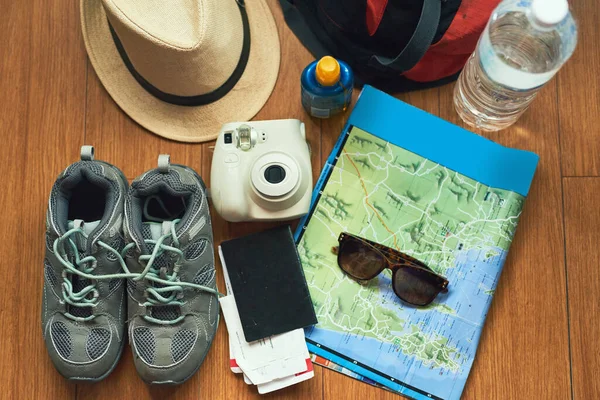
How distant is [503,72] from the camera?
82cm

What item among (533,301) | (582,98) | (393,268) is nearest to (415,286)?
(393,268)

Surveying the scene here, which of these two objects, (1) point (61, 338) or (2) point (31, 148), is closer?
(1) point (61, 338)

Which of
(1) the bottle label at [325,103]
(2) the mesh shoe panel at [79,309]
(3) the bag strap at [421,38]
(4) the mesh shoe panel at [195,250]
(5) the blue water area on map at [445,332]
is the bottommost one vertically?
(5) the blue water area on map at [445,332]

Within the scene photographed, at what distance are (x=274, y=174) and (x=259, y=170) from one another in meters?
0.02

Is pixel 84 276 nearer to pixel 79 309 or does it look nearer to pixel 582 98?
pixel 79 309

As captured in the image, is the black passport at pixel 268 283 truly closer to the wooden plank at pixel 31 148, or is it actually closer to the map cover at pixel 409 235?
the map cover at pixel 409 235

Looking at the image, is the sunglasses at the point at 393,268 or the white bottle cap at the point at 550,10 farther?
the sunglasses at the point at 393,268

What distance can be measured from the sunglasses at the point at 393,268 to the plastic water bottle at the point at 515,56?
28cm

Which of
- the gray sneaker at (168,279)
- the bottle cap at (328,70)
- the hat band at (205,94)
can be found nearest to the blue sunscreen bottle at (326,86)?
the bottle cap at (328,70)

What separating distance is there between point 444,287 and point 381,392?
19cm

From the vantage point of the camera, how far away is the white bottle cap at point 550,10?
710 millimetres

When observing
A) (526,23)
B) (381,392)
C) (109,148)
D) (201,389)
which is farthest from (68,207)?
(526,23)

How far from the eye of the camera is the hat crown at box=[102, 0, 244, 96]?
78 cm

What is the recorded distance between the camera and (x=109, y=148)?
942 millimetres
